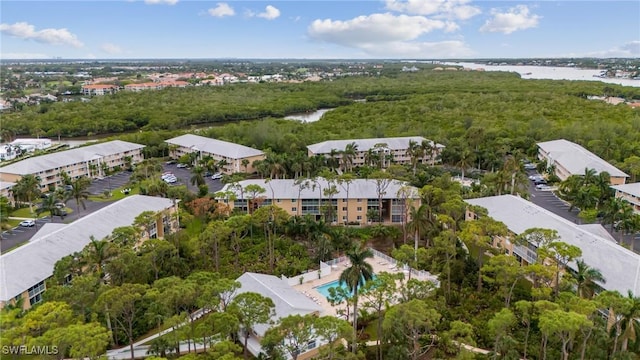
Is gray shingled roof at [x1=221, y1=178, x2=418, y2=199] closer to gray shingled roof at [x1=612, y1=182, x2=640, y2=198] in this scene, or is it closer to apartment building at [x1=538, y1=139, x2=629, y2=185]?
gray shingled roof at [x1=612, y1=182, x2=640, y2=198]

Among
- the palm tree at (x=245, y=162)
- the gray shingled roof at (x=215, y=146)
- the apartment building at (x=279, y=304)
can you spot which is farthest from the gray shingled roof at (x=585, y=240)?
the gray shingled roof at (x=215, y=146)

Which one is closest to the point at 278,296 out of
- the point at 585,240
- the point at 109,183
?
the point at 585,240

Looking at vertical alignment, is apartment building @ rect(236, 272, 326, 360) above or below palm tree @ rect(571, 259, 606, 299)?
below

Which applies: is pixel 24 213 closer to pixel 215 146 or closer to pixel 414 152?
pixel 215 146

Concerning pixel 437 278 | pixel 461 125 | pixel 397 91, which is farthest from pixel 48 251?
pixel 397 91

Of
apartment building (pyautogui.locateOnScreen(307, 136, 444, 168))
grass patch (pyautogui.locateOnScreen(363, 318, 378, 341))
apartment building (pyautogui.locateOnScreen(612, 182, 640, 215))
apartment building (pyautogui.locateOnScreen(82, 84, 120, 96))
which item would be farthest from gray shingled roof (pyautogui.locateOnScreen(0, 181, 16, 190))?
apartment building (pyautogui.locateOnScreen(82, 84, 120, 96))

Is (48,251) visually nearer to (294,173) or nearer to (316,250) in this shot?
(316,250)
